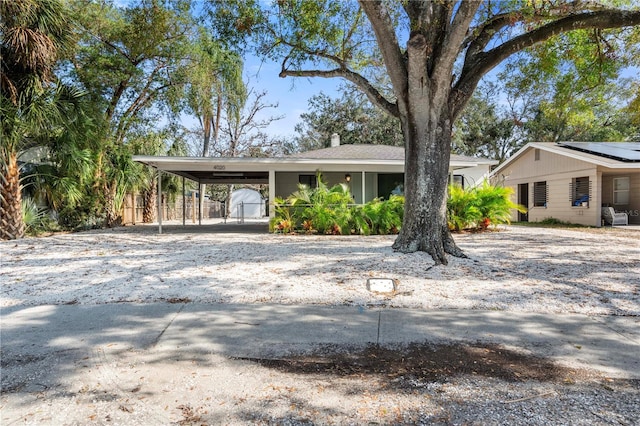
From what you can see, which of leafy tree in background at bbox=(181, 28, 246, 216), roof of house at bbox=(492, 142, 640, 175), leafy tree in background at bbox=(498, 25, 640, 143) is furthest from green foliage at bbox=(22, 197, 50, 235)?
roof of house at bbox=(492, 142, 640, 175)

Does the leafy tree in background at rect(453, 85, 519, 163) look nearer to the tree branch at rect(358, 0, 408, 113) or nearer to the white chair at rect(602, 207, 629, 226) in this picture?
the white chair at rect(602, 207, 629, 226)

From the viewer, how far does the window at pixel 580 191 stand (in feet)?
52.9

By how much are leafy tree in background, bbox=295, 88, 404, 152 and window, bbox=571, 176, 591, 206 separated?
13919 mm

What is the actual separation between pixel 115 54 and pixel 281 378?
47.1 feet

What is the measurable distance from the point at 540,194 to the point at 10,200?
21463 mm

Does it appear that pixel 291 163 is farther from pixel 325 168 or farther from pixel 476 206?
pixel 476 206

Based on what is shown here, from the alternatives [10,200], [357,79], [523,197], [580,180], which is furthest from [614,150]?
[10,200]

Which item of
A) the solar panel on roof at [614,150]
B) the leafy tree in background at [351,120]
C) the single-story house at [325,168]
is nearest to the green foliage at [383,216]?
the single-story house at [325,168]

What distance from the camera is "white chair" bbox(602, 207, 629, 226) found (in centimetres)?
1558

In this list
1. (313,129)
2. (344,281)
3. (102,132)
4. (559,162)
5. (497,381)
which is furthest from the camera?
(313,129)

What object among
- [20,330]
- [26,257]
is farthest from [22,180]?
[20,330]

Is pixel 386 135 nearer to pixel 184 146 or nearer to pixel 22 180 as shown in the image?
pixel 184 146

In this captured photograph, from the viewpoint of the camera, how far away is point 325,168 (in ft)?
48.2

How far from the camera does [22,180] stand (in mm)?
10750
